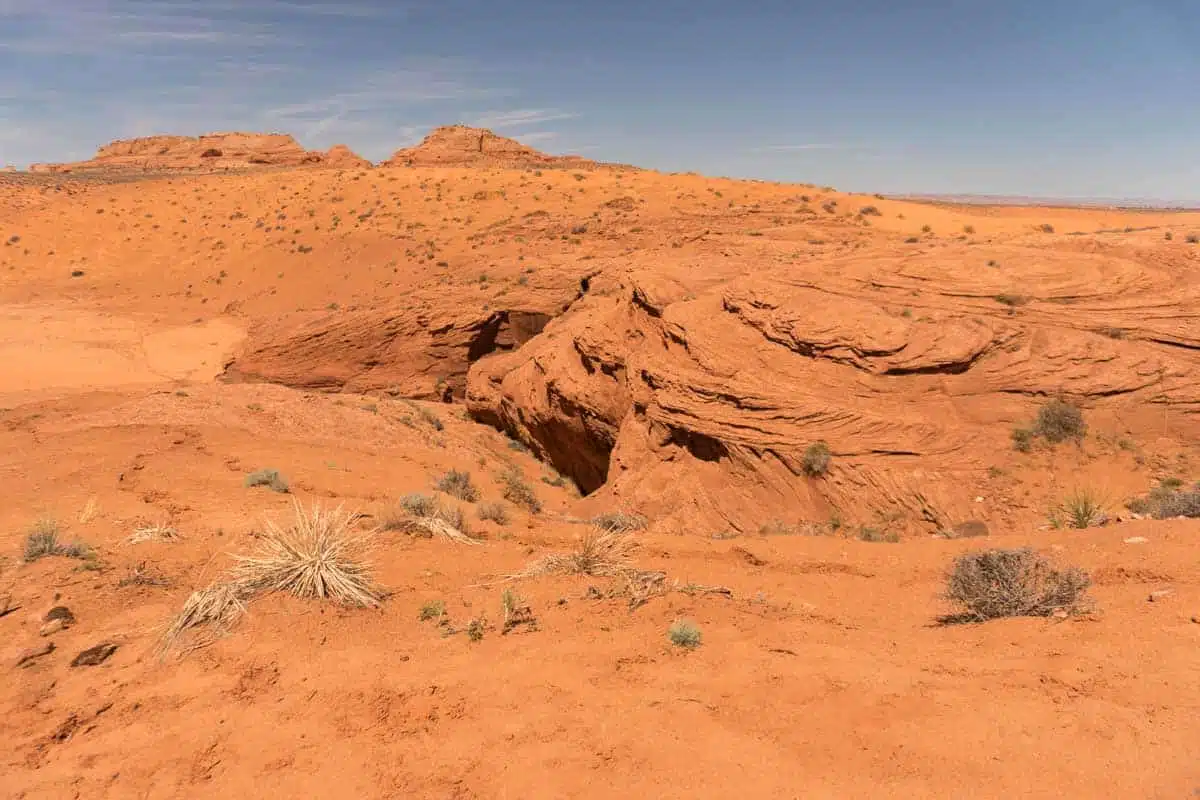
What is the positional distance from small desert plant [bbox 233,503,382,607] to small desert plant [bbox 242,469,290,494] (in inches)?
126

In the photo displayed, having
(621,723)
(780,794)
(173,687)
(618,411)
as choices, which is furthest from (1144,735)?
(618,411)

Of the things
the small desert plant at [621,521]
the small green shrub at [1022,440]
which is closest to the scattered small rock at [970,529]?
the small green shrub at [1022,440]

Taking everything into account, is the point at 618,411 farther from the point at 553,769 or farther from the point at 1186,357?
the point at 553,769

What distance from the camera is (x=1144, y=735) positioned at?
320cm

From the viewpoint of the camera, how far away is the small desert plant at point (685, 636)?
15.1 ft

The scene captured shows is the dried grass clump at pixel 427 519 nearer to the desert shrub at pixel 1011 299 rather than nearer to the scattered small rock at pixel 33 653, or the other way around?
the scattered small rock at pixel 33 653

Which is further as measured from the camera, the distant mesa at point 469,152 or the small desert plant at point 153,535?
the distant mesa at point 469,152

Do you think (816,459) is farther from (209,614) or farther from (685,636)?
(209,614)

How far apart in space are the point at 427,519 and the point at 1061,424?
7.93m

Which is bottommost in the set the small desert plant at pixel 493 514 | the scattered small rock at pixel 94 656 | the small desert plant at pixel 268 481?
the small desert plant at pixel 493 514

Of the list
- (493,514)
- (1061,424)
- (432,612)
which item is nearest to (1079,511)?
(1061,424)

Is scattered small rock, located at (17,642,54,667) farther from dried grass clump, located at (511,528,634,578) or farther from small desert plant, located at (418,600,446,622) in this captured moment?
dried grass clump, located at (511,528,634,578)

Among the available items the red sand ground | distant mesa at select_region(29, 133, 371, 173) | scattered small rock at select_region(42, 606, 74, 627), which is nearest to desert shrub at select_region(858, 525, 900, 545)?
the red sand ground

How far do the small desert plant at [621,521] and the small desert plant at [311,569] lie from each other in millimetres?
3522
